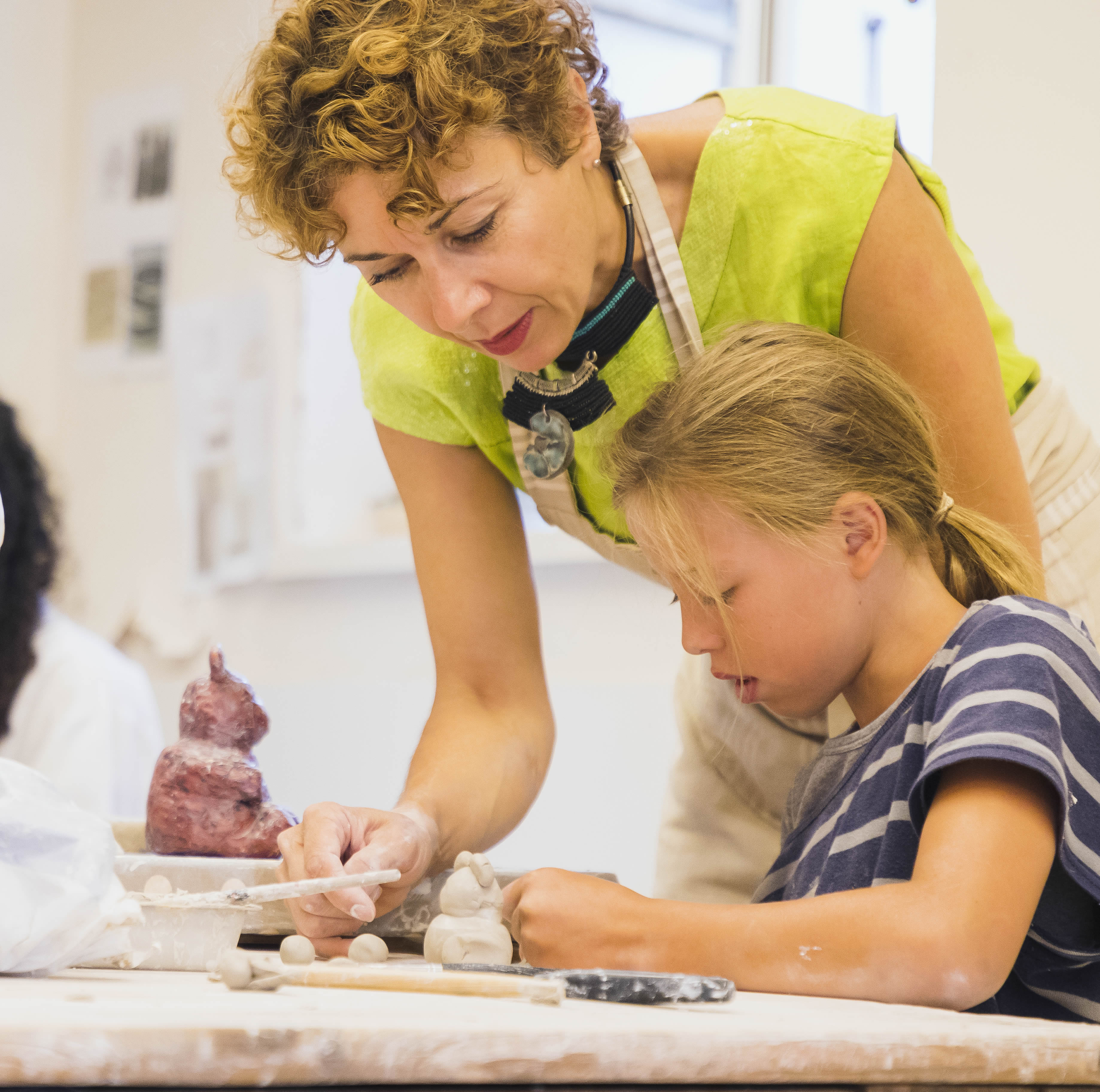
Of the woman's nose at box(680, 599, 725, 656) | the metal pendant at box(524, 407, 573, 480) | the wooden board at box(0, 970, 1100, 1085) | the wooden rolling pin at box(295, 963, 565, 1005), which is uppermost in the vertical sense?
→ the metal pendant at box(524, 407, 573, 480)

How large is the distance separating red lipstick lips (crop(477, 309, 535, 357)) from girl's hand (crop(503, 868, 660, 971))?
0.42 meters

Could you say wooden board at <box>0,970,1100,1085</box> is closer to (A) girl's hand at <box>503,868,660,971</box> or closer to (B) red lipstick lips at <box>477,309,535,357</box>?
(A) girl's hand at <box>503,868,660,971</box>

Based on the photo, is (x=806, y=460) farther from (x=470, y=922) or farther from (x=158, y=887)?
(x=158, y=887)

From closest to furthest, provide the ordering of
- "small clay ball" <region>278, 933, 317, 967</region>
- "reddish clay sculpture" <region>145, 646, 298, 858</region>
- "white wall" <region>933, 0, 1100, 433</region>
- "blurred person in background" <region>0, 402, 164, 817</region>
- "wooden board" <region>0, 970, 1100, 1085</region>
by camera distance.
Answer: "wooden board" <region>0, 970, 1100, 1085</region> → "small clay ball" <region>278, 933, 317, 967</region> → "reddish clay sculpture" <region>145, 646, 298, 858</region> → "white wall" <region>933, 0, 1100, 433</region> → "blurred person in background" <region>0, 402, 164, 817</region>

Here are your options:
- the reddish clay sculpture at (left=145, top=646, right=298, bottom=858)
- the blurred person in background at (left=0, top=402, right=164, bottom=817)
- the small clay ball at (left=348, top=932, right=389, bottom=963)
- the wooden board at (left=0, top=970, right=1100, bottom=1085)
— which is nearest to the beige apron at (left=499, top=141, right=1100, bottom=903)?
the reddish clay sculpture at (left=145, top=646, right=298, bottom=858)

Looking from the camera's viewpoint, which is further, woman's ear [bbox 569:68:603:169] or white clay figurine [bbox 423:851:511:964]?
woman's ear [bbox 569:68:603:169]

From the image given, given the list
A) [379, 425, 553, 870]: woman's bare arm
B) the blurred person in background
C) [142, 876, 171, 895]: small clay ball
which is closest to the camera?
[142, 876, 171, 895]: small clay ball

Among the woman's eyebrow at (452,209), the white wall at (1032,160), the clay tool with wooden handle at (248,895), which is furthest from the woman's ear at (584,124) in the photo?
the white wall at (1032,160)

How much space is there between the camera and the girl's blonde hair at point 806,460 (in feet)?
3.09

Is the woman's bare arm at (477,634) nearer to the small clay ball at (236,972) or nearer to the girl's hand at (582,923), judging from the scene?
the girl's hand at (582,923)

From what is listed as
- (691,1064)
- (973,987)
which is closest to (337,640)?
(973,987)

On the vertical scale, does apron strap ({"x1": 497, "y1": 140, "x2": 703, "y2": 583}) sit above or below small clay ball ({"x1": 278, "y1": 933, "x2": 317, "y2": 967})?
above

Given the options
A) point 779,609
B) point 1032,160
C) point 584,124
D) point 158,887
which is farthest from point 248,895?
point 1032,160

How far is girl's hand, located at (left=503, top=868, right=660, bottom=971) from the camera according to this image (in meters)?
0.74
